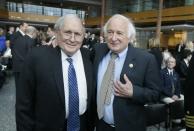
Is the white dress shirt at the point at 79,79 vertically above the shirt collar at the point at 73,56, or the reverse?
the shirt collar at the point at 73,56

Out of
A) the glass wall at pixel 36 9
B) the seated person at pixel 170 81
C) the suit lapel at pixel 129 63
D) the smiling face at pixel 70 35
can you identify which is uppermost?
the glass wall at pixel 36 9

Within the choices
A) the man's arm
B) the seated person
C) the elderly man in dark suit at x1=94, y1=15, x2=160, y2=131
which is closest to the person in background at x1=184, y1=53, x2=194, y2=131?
the elderly man in dark suit at x1=94, y1=15, x2=160, y2=131

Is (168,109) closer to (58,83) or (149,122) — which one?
(149,122)

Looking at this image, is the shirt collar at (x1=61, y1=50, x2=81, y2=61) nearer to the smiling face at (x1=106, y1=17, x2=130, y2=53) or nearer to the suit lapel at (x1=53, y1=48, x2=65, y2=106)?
the suit lapel at (x1=53, y1=48, x2=65, y2=106)

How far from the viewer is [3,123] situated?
4.96 m

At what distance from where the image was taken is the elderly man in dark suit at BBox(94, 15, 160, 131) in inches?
88.4

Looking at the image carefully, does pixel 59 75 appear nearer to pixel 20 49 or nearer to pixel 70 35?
pixel 70 35

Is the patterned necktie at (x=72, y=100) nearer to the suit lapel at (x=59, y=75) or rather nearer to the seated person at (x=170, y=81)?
the suit lapel at (x=59, y=75)

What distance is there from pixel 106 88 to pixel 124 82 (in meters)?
0.14

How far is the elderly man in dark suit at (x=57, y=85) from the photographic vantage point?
7.08 feet

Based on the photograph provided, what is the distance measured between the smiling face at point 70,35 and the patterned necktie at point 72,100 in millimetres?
104

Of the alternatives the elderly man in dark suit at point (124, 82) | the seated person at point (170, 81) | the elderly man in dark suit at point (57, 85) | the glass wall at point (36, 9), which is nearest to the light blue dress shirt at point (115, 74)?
the elderly man in dark suit at point (124, 82)

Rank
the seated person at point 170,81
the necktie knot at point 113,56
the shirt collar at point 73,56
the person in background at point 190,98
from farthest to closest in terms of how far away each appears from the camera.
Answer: the seated person at point 170,81, the necktie knot at point 113,56, the shirt collar at point 73,56, the person in background at point 190,98

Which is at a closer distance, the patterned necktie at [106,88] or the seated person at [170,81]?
the patterned necktie at [106,88]
